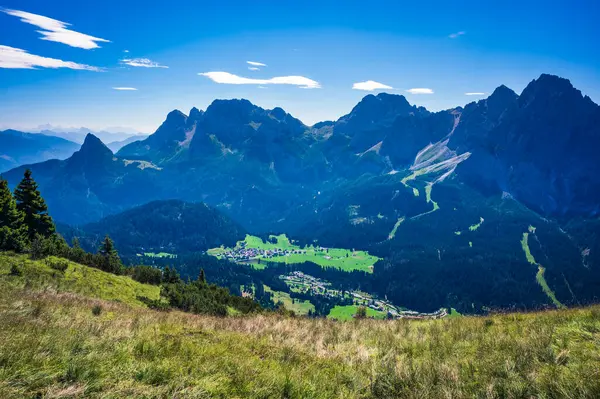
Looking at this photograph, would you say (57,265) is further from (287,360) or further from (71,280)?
(287,360)

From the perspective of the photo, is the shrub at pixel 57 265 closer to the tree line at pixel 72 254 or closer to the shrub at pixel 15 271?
the tree line at pixel 72 254

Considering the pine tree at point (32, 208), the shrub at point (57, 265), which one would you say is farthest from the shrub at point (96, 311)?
the pine tree at point (32, 208)

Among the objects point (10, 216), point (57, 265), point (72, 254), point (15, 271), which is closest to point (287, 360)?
point (15, 271)

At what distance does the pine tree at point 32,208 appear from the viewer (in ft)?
148

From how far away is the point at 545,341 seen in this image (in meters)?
9.80

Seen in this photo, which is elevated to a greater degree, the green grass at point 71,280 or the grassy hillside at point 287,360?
the grassy hillside at point 287,360

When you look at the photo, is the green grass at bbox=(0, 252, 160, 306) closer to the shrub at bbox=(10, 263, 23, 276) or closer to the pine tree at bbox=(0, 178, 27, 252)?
the shrub at bbox=(10, 263, 23, 276)

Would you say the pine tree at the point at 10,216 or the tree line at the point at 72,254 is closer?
the tree line at the point at 72,254

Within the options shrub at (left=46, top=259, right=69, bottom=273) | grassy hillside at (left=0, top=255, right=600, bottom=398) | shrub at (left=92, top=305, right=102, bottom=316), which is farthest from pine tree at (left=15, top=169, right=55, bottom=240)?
grassy hillside at (left=0, top=255, right=600, bottom=398)

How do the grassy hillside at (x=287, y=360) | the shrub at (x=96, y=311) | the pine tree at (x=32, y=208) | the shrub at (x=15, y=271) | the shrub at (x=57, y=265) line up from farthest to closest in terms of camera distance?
1. the pine tree at (x=32, y=208)
2. the shrub at (x=57, y=265)
3. the shrub at (x=15, y=271)
4. the shrub at (x=96, y=311)
5. the grassy hillside at (x=287, y=360)

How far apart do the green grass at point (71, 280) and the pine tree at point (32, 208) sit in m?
21.0

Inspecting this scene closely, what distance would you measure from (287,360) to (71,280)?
24.9 meters


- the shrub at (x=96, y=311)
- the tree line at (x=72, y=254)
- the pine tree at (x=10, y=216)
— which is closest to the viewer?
the shrub at (x=96, y=311)

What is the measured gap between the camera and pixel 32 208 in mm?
46281
